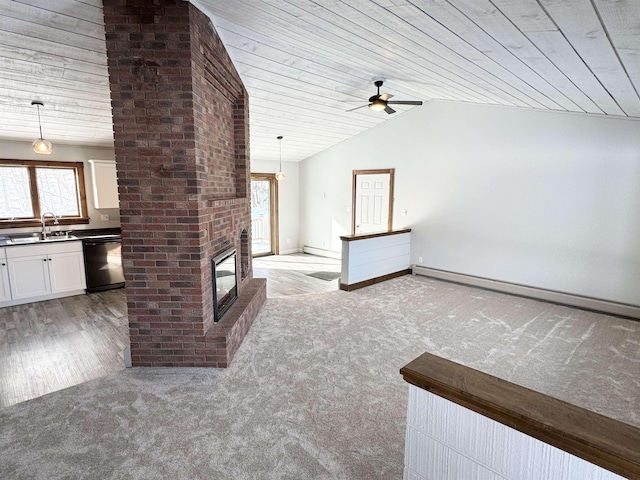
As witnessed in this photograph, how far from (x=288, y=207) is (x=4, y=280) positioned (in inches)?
218

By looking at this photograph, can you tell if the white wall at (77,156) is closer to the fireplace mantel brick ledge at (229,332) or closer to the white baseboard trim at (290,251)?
the fireplace mantel brick ledge at (229,332)

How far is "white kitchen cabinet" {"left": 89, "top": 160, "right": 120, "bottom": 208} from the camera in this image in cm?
548

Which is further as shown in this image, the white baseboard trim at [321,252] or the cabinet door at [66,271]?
the white baseboard trim at [321,252]

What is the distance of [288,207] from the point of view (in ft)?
28.5

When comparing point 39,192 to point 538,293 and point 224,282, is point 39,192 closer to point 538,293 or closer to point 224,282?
point 224,282

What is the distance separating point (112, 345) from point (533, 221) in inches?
214

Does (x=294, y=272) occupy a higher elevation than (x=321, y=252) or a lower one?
lower

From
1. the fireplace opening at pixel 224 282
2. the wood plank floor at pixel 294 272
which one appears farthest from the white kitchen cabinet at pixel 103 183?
the fireplace opening at pixel 224 282

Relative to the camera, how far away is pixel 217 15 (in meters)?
2.78

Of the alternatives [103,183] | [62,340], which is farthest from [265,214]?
[62,340]

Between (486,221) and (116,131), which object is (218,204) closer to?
(116,131)

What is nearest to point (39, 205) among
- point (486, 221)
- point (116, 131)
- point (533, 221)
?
point (116, 131)

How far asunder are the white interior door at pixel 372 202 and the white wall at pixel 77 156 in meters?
4.60

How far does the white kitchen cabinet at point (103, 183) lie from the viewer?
18.0ft
